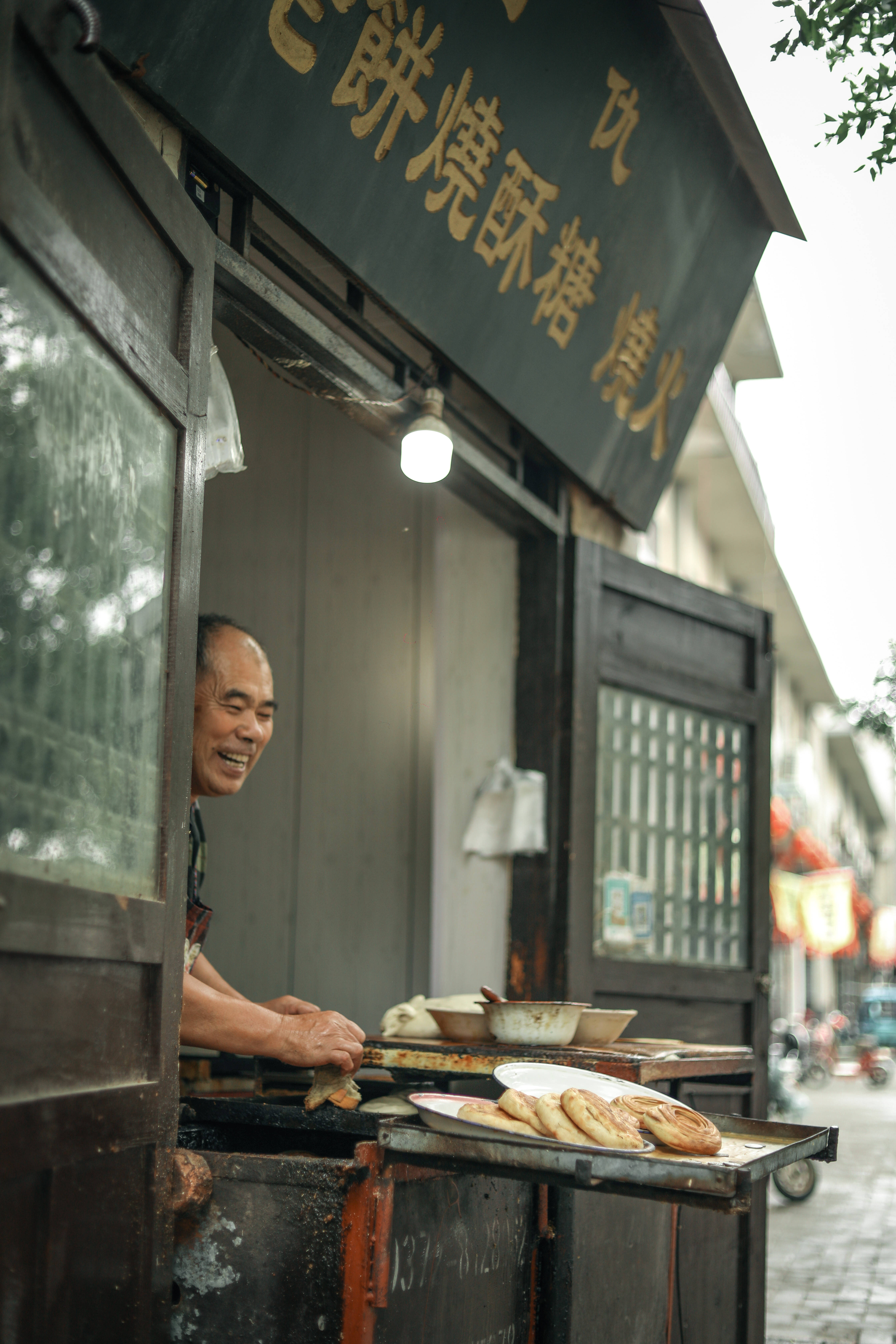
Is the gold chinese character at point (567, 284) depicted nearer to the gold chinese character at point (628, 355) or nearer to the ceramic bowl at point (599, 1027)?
the gold chinese character at point (628, 355)

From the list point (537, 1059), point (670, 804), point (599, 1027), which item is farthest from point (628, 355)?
point (537, 1059)

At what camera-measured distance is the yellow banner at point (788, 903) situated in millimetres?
19766

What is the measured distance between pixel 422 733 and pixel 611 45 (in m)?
3.06

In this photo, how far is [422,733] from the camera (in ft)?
19.7

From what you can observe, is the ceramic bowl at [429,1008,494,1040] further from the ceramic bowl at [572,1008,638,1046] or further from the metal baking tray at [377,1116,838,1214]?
the metal baking tray at [377,1116,838,1214]

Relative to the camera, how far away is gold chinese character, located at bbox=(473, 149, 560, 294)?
3.93 meters

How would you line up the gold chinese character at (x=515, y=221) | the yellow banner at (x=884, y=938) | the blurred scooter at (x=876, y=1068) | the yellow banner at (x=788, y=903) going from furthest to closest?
the yellow banner at (x=884, y=938) → the blurred scooter at (x=876, y=1068) → the yellow banner at (x=788, y=903) → the gold chinese character at (x=515, y=221)

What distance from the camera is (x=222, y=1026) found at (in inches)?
110

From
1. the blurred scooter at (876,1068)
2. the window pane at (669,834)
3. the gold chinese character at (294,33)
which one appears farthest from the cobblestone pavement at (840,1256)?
the blurred scooter at (876,1068)

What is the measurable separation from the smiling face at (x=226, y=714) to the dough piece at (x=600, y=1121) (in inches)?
58.3

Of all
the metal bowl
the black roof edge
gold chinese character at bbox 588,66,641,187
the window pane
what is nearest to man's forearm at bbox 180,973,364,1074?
the metal bowl


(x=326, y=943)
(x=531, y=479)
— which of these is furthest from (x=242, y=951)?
(x=531, y=479)

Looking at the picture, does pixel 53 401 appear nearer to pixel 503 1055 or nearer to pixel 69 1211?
pixel 69 1211

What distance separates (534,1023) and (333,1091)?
23.8 inches
